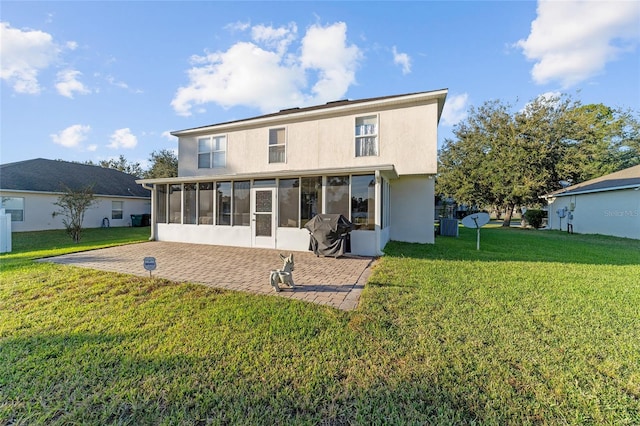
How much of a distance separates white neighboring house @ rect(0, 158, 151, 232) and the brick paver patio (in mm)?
8119

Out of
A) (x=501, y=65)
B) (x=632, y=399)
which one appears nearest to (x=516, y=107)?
(x=501, y=65)

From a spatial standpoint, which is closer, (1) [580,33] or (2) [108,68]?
(2) [108,68]

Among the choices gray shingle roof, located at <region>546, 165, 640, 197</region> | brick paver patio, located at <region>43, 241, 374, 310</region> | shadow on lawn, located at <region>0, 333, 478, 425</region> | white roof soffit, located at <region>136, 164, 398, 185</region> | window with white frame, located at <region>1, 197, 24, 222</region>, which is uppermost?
gray shingle roof, located at <region>546, 165, 640, 197</region>

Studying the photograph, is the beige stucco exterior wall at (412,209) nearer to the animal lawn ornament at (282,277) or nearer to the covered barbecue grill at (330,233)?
the covered barbecue grill at (330,233)

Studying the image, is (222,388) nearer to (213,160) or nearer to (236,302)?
(236,302)

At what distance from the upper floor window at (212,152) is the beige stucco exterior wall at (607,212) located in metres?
21.0

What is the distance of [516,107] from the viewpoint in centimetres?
2077

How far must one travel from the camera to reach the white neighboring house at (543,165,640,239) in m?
13.2

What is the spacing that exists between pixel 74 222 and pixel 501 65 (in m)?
19.9

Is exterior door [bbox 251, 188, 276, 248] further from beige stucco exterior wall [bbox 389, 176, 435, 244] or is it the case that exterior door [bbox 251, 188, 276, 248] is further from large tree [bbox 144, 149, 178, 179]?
large tree [bbox 144, 149, 178, 179]

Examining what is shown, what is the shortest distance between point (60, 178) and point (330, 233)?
70.0 ft

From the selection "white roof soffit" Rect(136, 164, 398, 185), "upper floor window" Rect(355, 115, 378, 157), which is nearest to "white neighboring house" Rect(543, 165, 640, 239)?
"upper floor window" Rect(355, 115, 378, 157)

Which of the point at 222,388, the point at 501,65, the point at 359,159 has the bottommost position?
the point at 222,388

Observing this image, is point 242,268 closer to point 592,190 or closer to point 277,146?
point 277,146
